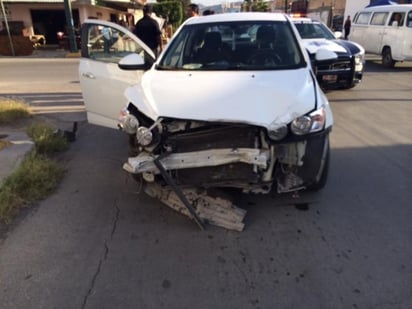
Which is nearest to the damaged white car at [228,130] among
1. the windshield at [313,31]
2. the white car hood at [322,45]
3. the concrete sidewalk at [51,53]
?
the white car hood at [322,45]

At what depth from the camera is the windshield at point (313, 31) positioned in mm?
9320

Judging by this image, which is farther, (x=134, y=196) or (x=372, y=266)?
(x=134, y=196)

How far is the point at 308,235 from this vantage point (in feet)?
10.4

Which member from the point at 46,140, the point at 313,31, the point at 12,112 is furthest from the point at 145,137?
the point at 313,31

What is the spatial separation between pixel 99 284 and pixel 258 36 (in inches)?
129

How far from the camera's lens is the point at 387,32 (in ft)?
43.6

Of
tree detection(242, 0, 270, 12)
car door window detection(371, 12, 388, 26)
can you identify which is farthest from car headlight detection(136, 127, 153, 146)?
tree detection(242, 0, 270, 12)

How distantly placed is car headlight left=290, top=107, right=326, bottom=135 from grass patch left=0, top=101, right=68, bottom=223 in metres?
2.72

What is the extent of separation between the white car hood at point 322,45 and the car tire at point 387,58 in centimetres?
580

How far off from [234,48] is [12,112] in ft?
15.3

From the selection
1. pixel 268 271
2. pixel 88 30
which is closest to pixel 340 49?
pixel 88 30

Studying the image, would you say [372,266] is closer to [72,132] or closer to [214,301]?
[214,301]

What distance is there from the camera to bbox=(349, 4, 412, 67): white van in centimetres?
1244

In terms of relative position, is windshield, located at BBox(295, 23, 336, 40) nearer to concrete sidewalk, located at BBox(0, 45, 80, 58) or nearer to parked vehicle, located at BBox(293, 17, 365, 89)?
parked vehicle, located at BBox(293, 17, 365, 89)
